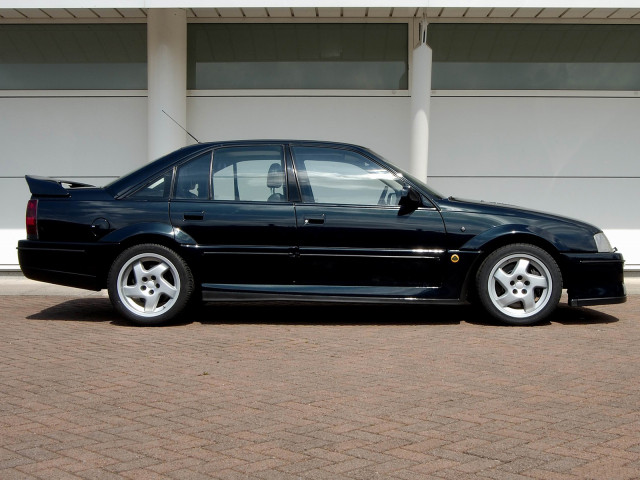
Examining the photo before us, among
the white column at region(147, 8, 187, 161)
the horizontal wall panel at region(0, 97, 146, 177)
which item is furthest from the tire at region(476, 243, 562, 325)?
the horizontal wall panel at region(0, 97, 146, 177)

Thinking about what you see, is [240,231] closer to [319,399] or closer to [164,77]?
[319,399]

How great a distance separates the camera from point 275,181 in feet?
27.6

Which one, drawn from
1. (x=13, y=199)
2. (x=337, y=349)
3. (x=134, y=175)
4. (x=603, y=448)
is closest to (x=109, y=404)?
(x=337, y=349)

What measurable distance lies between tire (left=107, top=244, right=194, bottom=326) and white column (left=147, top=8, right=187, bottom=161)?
431cm

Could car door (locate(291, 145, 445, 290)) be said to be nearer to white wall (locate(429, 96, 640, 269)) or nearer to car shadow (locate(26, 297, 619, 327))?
car shadow (locate(26, 297, 619, 327))

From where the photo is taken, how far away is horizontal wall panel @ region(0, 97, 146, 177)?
12.7 m

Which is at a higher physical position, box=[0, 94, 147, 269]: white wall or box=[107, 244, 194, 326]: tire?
box=[0, 94, 147, 269]: white wall

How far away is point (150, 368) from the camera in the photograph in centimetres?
645

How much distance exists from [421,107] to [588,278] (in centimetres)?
443

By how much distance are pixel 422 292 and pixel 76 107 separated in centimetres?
649

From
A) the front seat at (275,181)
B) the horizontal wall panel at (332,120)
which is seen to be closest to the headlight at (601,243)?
the front seat at (275,181)

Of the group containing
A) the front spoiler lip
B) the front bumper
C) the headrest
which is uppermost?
the headrest

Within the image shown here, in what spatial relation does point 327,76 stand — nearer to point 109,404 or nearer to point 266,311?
point 266,311

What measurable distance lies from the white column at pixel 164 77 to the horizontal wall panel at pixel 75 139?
411mm
